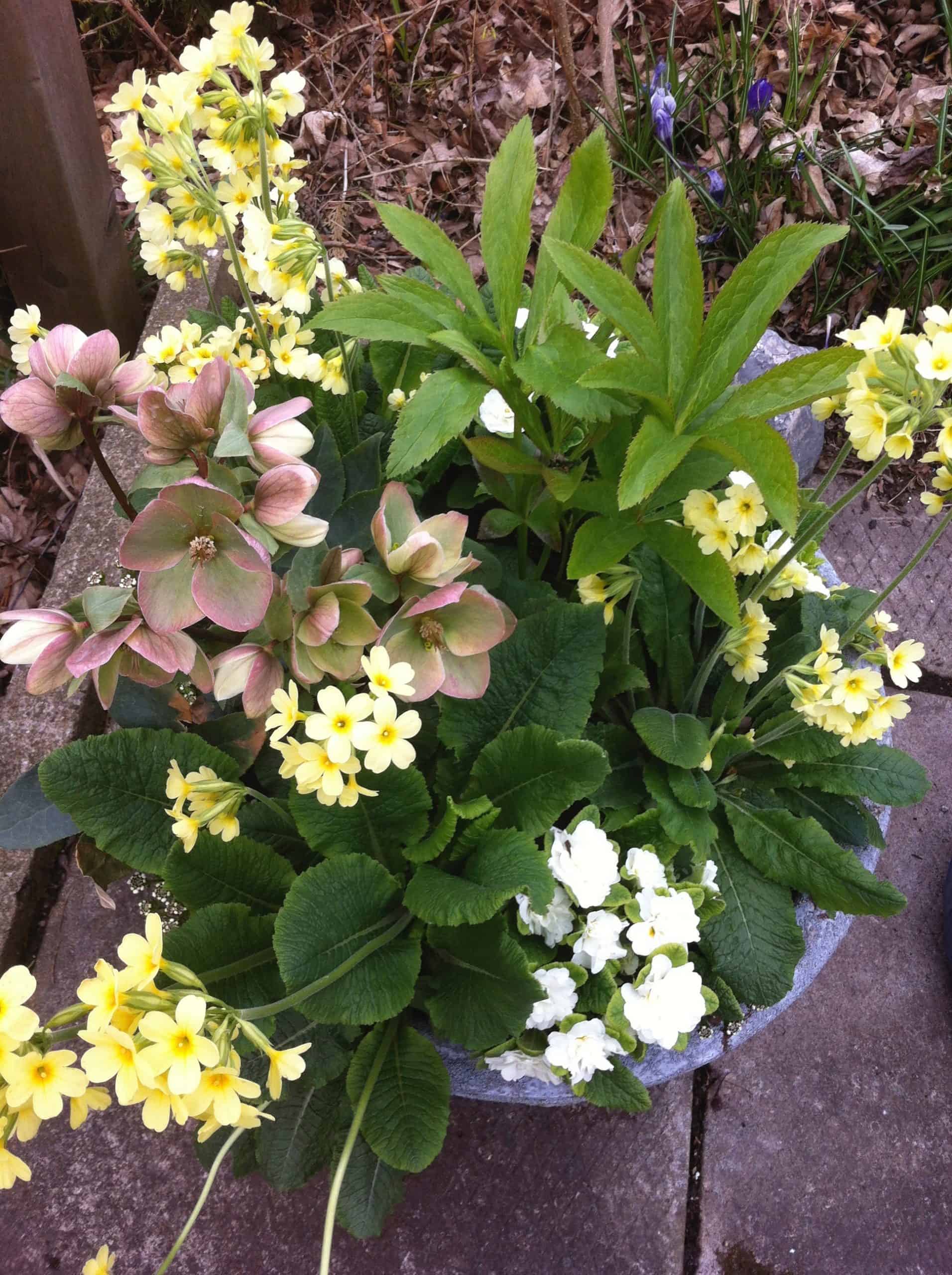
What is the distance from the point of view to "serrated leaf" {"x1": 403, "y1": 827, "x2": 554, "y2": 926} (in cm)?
111

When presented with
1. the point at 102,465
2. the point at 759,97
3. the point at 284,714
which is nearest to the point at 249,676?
the point at 284,714

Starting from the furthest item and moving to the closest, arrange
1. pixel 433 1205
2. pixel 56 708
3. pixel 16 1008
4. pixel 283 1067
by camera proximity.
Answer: pixel 56 708
pixel 433 1205
pixel 283 1067
pixel 16 1008

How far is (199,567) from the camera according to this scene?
2.91 feet

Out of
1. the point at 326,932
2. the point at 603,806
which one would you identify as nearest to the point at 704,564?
the point at 603,806

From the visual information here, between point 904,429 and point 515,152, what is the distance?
572 millimetres

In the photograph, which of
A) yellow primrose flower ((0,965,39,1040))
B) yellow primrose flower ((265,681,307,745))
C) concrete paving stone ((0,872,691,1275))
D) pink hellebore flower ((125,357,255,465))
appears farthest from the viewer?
concrete paving stone ((0,872,691,1275))

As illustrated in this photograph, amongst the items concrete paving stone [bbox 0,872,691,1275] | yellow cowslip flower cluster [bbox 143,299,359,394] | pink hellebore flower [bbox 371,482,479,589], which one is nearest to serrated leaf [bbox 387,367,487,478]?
pink hellebore flower [bbox 371,482,479,589]

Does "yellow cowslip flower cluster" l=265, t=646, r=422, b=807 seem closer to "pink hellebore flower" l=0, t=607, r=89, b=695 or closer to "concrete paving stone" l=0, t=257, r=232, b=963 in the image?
"pink hellebore flower" l=0, t=607, r=89, b=695

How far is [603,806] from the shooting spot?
1.42 m

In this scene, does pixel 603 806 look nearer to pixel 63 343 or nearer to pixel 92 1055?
pixel 92 1055

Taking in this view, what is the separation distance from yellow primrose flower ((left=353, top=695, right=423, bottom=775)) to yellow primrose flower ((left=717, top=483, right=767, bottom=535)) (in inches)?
17.6

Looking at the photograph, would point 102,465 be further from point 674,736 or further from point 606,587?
point 674,736

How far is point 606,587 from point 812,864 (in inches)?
19.4

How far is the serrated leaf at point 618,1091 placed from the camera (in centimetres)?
121
